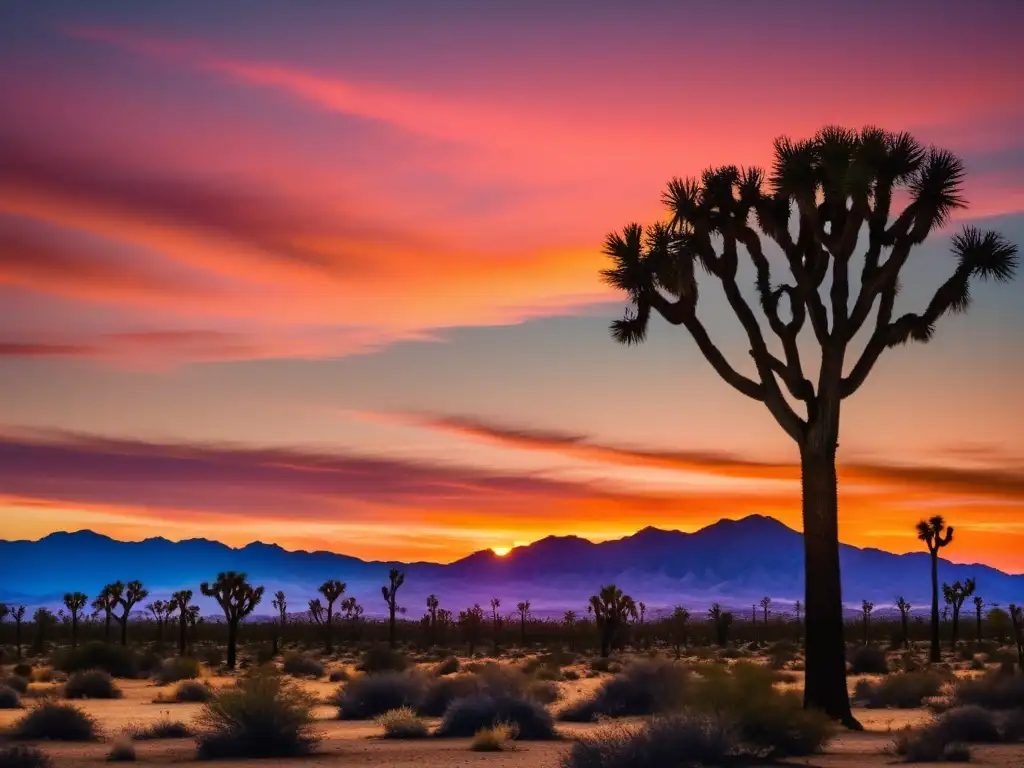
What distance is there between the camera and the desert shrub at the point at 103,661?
4666 centimetres

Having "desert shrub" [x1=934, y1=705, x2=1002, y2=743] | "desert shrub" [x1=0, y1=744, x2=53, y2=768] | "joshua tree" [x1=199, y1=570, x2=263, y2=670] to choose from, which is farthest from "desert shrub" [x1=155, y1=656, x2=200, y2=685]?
"desert shrub" [x1=934, y1=705, x2=1002, y2=743]

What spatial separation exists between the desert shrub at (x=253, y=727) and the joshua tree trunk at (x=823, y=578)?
8347 mm

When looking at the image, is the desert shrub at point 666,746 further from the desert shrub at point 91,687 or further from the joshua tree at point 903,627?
the joshua tree at point 903,627

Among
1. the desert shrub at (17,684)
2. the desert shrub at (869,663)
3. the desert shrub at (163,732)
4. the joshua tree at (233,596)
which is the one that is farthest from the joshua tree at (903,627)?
the desert shrub at (163,732)

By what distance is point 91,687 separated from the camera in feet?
114

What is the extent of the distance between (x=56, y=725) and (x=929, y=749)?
47.1 ft

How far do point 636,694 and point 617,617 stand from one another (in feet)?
126

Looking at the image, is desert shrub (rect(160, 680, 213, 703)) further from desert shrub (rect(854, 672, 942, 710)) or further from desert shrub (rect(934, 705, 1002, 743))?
desert shrub (rect(934, 705, 1002, 743))

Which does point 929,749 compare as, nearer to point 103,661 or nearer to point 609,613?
point 103,661

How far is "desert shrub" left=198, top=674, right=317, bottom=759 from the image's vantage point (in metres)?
18.2

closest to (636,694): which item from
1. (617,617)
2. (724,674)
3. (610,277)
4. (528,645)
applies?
(724,674)

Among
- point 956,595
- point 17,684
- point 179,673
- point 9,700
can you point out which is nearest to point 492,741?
point 9,700

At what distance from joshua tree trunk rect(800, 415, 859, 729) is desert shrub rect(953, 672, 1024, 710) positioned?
5.82 m

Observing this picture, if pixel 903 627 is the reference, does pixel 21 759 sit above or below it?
above
